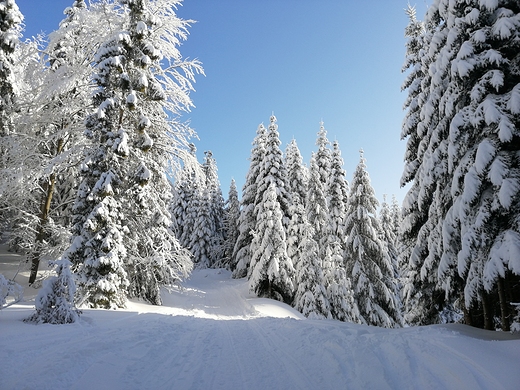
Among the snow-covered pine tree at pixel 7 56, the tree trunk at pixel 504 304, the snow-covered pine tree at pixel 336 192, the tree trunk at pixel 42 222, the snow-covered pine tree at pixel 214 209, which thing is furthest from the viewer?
the snow-covered pine tree at pixel 214 209

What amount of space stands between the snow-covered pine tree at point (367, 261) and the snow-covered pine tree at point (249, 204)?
10.4 metres

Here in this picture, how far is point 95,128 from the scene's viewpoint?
38.1 feet

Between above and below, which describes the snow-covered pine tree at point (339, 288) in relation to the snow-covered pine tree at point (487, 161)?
below

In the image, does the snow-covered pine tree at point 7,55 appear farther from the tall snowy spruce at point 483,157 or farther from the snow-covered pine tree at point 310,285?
the tall snowy spruce at point 483,157

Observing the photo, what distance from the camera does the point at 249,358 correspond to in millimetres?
5441

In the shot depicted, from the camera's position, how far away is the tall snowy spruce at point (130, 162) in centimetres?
1088

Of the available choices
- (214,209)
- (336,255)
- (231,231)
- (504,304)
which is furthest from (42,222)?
(214,209)

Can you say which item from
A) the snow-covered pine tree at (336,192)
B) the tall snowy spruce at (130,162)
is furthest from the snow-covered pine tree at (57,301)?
the snow-covered pine tree at (336,192)

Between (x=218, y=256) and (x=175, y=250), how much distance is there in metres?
31.2

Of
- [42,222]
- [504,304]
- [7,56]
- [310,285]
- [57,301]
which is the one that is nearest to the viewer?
[504,304]

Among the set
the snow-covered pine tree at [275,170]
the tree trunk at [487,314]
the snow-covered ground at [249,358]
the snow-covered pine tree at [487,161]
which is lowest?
the snow-covered ground at [249,358]

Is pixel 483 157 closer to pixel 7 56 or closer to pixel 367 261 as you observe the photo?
pixel 367 261

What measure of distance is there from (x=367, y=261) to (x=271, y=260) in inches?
266

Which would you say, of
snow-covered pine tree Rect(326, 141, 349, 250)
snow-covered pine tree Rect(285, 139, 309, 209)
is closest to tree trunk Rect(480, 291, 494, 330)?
snow-covered pine tree Rect(326, 141, 349, 250)
